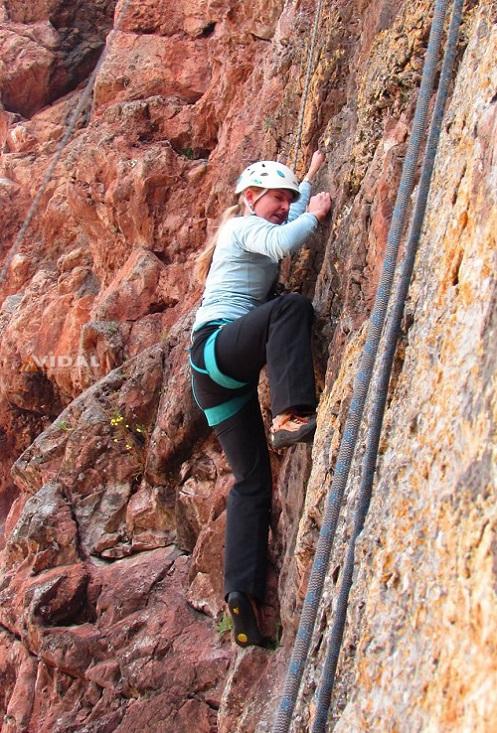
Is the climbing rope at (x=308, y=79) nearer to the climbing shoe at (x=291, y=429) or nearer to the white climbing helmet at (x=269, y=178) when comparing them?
the white climbing helmet at (x=269, y=178)

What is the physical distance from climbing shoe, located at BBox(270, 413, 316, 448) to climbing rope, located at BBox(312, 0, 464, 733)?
0.89 meters

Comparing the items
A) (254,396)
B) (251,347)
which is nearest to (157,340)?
(254,396)

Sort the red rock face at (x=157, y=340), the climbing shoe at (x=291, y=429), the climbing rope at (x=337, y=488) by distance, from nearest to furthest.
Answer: the climbing rope at (x=337, y=488) → the climbing shoe at (x=291, y=429) → the red rock face at (x=157, y=340)

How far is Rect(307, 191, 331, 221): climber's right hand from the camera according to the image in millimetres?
4109

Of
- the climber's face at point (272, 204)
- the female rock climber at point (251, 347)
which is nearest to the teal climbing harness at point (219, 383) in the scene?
the female rock climber at point (251, 347)

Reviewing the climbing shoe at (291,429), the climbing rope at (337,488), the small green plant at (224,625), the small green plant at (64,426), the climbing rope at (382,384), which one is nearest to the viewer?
the climbing rope at (382,384)

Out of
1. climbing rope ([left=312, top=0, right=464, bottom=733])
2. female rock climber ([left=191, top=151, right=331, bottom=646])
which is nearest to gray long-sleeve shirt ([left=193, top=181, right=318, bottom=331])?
female rock climber ([left=191, top=151, right=331, bottom=646])

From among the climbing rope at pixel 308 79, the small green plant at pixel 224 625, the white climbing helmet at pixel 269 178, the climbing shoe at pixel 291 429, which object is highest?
the climbing rope at pixel 308 79

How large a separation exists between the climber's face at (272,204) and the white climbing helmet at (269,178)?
35 millimetres

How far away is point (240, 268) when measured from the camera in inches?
158

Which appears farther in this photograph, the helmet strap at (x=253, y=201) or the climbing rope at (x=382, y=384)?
the helmet strap at (x=253, y=201)

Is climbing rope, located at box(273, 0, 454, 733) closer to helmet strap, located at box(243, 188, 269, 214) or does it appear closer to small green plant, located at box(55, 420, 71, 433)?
helmet strap, located at box(243, 188, 269, 214)

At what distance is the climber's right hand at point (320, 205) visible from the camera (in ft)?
13.5

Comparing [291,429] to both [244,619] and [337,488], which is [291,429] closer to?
[337,488]
